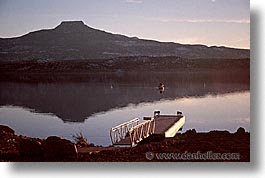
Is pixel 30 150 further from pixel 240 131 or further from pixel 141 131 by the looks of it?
pixel 240 131

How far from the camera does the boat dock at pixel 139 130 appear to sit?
198cm

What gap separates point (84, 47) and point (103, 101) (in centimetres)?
19

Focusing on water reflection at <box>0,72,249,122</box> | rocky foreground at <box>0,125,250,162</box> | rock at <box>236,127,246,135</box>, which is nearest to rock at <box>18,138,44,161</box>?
rocky foreground at <box>0,125,250,162</box>

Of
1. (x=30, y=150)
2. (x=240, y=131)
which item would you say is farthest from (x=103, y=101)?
(x=240, y=131)

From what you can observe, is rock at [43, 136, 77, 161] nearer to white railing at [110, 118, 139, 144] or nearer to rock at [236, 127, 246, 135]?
white railing at [110, 118, 139, 144]

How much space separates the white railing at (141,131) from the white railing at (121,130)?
0.01m

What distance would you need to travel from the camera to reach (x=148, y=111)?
2.00 meters

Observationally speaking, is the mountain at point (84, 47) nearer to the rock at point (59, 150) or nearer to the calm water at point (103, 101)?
the calm water at point (103, 101)

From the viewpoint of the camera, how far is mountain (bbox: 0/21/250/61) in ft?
6.55

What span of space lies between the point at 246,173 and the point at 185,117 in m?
0.27

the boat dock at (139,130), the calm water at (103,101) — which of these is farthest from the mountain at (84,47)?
the boat dock at (139,130)

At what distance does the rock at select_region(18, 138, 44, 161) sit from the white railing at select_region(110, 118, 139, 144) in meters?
0.24

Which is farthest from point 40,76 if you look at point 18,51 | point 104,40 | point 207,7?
point 207,7

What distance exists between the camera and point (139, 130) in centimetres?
198
